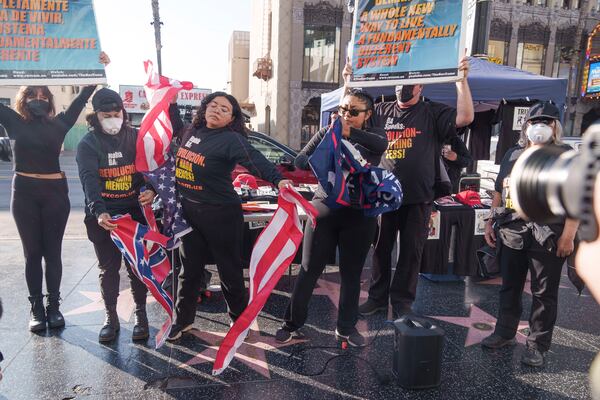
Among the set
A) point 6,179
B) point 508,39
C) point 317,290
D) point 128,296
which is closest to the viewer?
point 128,296

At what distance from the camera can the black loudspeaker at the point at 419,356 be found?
2801 mm

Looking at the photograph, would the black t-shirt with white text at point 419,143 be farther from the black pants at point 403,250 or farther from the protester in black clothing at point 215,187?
the protester in black clothing at point 215,187

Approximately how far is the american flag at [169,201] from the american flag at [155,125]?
0.07 metres

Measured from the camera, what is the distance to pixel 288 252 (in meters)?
3.20

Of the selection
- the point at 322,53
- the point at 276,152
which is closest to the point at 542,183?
the point at 276,152

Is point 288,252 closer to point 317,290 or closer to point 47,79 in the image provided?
point 317,290

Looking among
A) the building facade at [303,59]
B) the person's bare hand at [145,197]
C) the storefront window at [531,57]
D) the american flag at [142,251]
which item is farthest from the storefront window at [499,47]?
the american flag at [142,251]

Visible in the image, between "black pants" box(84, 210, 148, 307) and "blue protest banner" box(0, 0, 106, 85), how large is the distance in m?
1.11

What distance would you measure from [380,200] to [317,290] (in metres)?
1.92

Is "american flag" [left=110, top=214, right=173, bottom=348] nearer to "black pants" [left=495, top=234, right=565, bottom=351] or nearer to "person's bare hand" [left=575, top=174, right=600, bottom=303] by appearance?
"black pants" [left=495, top=234, right=565, bottom=351]

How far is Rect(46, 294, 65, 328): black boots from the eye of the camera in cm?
363

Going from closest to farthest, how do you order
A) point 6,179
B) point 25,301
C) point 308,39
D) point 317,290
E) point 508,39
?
point 25,301
point 317,290
point 6,179
point 308,39
point 508,39

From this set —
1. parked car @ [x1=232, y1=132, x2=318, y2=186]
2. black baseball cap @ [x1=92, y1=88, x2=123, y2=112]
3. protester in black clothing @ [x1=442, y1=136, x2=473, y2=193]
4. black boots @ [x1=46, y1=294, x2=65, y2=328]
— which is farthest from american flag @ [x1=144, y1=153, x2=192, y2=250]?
parked car @ [x1=232, y1=132, x2=318, y2=186]

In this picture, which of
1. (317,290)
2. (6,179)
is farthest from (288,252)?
(6,179)
